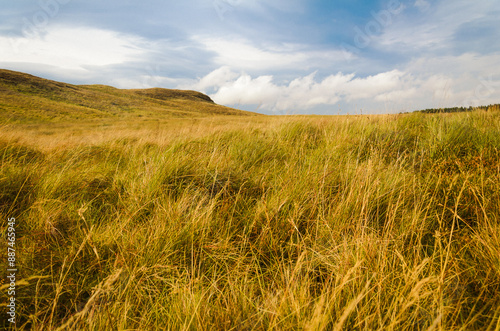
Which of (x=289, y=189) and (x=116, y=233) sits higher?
(x=289, y=189)

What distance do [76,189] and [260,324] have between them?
220 cm

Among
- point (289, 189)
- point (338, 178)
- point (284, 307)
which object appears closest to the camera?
point (284, 307)

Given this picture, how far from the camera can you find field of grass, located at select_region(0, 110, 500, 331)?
1.04 metres

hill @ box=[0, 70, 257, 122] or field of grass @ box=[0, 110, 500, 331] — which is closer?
field of grass @ box=[0, 110, 500, 331]

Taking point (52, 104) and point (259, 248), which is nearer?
point (259, 248)

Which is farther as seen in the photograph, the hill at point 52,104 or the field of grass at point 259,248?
the hill at point 52,104

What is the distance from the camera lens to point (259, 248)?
1602mm

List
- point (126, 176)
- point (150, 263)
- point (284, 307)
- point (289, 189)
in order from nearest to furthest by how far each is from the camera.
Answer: point (284, 307) → point (150, 263) → point (289, 189) → point (126, 176)

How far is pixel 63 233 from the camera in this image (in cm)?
175

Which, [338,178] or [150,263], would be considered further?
[338,178]

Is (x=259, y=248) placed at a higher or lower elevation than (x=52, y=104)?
lower

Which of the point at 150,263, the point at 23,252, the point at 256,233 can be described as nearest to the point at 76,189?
the point at 23,252

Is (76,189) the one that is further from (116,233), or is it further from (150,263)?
(150,263)

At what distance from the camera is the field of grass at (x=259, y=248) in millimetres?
1035
